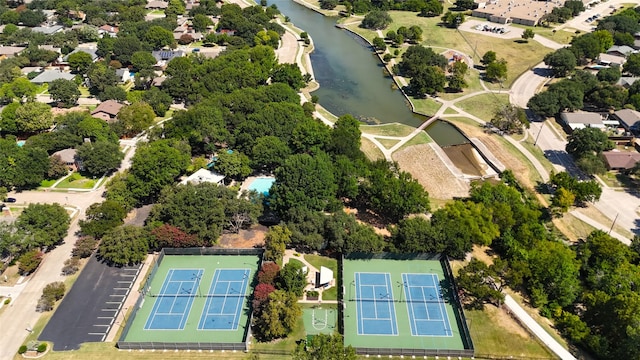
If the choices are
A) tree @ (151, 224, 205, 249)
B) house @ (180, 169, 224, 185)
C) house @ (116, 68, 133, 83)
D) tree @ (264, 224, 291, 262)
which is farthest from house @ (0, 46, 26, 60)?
tree @ (264, 224, 291, 262)

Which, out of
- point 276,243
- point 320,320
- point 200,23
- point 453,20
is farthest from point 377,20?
point 320,320

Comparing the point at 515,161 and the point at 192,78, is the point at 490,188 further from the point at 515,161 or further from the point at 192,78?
the point at 192,78

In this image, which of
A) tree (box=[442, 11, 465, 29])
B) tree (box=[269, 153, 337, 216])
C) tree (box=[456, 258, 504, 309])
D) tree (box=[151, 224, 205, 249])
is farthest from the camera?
tree (box=[442, 11, 465, 29])

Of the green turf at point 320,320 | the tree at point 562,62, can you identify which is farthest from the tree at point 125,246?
the tree at point 562,62

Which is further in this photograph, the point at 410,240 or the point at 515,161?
the point at 515,161

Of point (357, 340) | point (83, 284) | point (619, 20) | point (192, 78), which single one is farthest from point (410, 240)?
point (619, 20)

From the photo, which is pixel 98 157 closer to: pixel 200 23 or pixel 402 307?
pixel 402 307

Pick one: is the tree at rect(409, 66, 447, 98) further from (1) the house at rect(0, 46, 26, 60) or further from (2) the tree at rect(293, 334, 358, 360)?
(1) the house at rect(0, 46, 26, 60)
